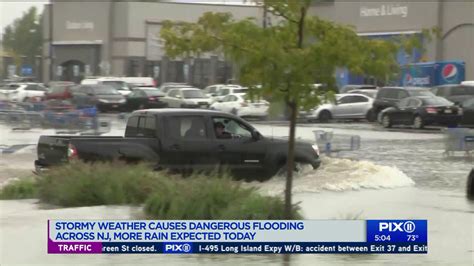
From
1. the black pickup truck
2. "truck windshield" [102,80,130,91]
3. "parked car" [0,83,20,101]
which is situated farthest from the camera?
"parked car" [0,83,20,101]

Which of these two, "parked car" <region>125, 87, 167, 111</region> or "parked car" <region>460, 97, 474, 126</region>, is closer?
"parked car" <region>460, 97, 474, 126</region>

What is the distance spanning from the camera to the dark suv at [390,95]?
129 feet

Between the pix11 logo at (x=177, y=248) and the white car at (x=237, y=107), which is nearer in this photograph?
the pix11 logo at (x=177, y=248)

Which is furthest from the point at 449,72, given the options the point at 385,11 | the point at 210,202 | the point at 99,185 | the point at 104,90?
the point at 210,202

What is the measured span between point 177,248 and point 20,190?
6.21 metres

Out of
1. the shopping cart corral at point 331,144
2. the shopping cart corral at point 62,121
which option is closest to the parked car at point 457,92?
the shopping cart corral at point 62,121

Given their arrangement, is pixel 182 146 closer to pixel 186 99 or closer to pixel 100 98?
pixel 186 99

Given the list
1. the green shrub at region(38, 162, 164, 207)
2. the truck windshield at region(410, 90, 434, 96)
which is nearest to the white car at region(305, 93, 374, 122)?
the truck windshield at region(410, 90, 434, 96)

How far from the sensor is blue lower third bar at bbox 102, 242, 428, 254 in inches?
333

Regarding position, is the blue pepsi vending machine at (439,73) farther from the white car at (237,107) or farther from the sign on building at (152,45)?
the sign on building at (152,45)

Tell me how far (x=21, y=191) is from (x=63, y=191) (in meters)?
2.01

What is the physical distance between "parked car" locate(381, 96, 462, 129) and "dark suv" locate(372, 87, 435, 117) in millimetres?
2194

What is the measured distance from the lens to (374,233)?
8.76 metres

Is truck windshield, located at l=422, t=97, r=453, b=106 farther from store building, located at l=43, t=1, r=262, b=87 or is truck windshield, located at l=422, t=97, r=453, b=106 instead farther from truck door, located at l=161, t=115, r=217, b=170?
store building, located at l=43, t=1, r=262, b=87
